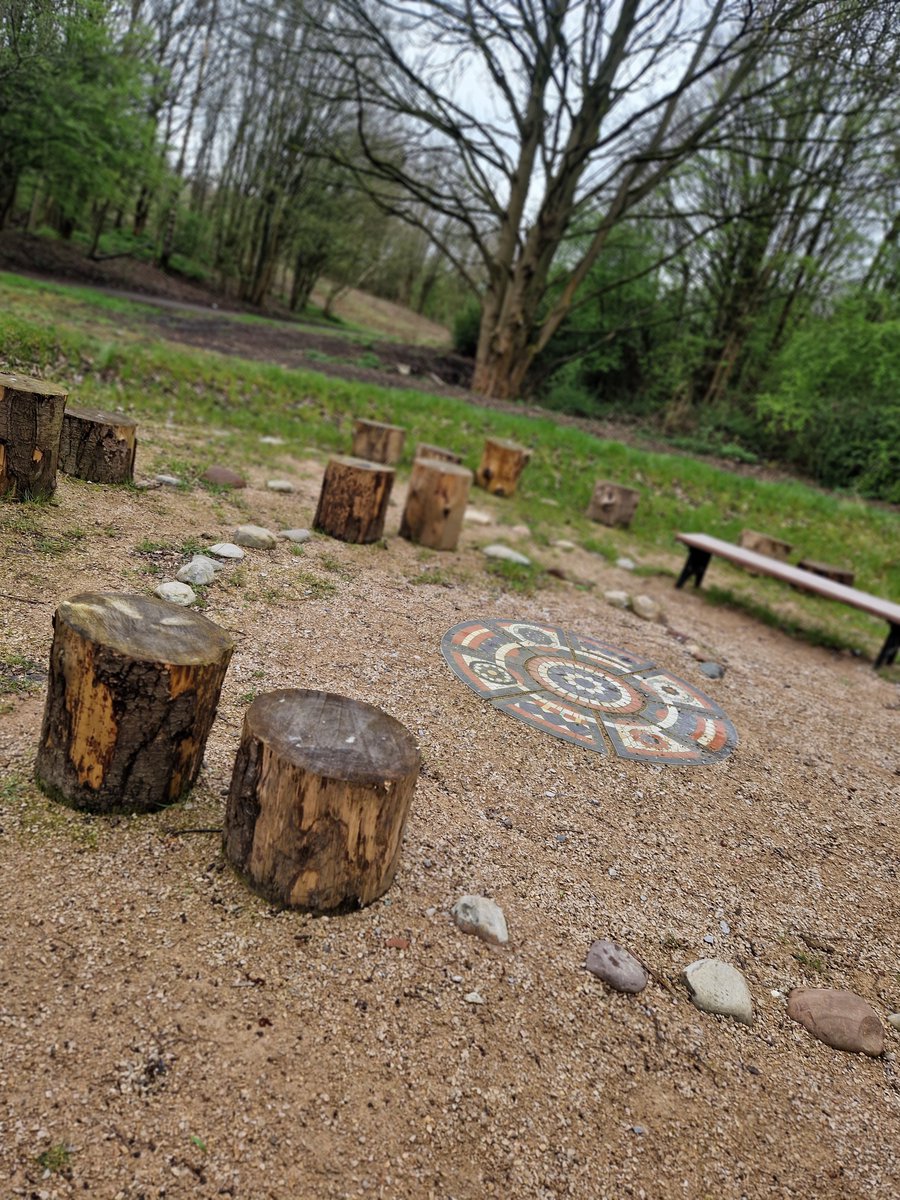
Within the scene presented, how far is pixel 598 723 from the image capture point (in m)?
3.57

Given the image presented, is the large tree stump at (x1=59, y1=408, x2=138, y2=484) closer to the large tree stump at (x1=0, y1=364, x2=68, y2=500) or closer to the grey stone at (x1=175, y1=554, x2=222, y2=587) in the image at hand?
the large tree stump at (x1=0, y1=364, x2=68, y2=500)

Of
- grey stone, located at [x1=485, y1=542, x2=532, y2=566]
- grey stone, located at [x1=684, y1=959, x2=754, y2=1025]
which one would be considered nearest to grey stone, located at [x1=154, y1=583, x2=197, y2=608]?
grey stone, located at [x1=684, y1=959, x2=754, y2=1025]

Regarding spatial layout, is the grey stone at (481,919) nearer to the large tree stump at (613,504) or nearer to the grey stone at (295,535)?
the grey stone at (295,535)

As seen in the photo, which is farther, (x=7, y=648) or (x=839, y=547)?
(x=839, y=547)

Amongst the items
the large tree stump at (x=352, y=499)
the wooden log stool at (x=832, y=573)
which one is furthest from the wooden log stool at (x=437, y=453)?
the wooden log stool at (x=832, y=573)

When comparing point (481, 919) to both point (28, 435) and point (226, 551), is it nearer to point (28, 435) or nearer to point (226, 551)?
point (226, 551)

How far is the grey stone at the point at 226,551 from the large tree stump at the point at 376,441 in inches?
141

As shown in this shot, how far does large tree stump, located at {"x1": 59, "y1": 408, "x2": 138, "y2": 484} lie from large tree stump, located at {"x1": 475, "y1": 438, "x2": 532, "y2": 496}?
4341 millimetres

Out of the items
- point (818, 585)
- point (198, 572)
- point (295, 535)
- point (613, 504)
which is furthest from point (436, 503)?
point (613, 504)

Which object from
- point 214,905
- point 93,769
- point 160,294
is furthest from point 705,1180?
point 160,294

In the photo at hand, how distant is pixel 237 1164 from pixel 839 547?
30.9 feet

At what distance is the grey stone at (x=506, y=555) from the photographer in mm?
5996

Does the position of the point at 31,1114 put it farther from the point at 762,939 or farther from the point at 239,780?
the point at 762,939

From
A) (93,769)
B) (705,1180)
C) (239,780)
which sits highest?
(239,780)
